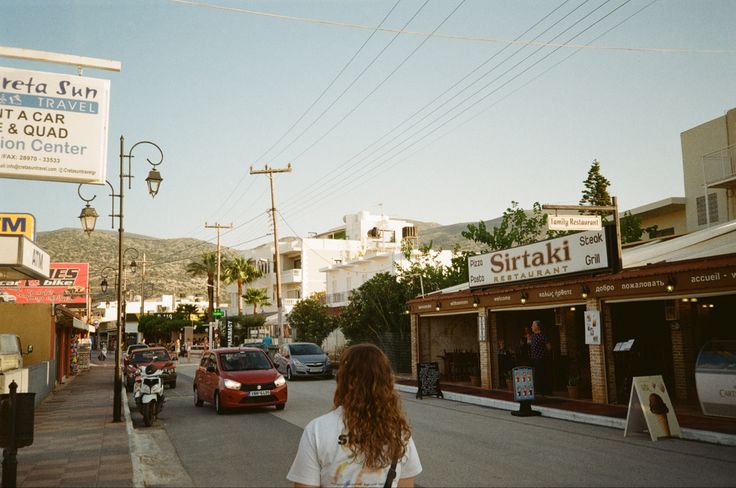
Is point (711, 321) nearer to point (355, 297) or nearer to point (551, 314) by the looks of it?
point (551, 314)

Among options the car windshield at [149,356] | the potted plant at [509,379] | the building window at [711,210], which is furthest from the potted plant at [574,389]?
the building window at [711,210]

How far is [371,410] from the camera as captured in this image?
3.09m

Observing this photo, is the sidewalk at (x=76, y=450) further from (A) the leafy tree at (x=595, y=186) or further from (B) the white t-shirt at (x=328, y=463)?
(A) the leafy tree at (x=595, y=186)

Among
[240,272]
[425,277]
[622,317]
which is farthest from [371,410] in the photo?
[240,272]

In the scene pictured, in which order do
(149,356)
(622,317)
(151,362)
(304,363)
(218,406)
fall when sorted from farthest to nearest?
(304,363) < (149,356) < (151,362) < (622,317) < (218,406)

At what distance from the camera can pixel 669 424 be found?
11.3m

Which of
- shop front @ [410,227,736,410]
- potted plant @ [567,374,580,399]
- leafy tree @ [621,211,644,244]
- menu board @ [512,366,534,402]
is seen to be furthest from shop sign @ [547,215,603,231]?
leafy tree @ [621,211,644,244]

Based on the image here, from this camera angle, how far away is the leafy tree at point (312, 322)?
137 ft

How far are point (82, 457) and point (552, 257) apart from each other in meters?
12.8

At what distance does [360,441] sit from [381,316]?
28.5 meters

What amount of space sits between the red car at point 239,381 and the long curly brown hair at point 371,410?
1319 cm

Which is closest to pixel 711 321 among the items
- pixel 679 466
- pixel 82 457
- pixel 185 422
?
pixel 679 466

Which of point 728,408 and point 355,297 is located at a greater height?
point 355,297

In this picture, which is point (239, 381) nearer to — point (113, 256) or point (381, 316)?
point (381, 316)
